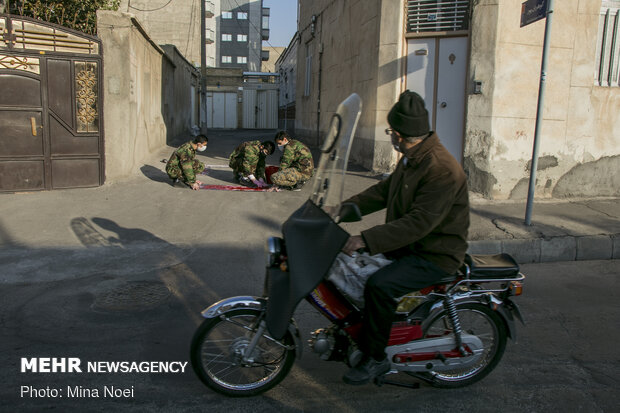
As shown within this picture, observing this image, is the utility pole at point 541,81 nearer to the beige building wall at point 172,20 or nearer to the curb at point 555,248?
the curb at point 555,248

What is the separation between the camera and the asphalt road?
3.03 metres

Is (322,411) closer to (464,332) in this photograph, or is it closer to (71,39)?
(464,332)

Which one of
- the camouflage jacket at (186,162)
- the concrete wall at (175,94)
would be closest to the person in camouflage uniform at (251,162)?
the camouflage jacket at (186,162)

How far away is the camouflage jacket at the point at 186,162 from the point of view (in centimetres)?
897

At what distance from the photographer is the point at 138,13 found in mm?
33562

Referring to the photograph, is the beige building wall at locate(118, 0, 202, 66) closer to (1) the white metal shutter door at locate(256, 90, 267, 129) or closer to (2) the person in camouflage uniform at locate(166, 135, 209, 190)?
(1) the white metal shutter door at locate(256, 90, 267, 129)

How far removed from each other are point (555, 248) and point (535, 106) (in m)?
3.05

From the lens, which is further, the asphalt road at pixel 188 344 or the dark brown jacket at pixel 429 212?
the asphalt road at pixel 188 344

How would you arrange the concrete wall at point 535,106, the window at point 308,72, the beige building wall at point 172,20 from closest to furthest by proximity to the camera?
1. the concrete wall at point 535,106
2. the window at point 308,72
3. the beige building wall at point 172,20

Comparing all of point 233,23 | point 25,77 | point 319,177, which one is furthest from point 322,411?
point 233,23

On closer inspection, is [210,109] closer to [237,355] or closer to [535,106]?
[535,106]

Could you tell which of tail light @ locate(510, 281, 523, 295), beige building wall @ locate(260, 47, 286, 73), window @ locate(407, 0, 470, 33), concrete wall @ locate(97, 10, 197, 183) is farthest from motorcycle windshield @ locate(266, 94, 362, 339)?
beige building wall @ locate(260, 47, 286, 73)

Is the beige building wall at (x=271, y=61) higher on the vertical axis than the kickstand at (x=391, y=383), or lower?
higher

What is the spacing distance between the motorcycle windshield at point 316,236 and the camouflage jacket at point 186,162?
6.43 metres
